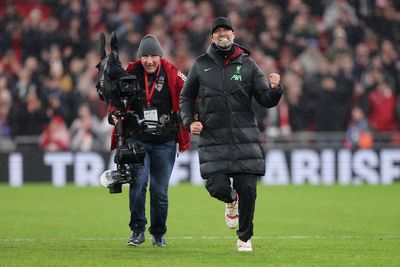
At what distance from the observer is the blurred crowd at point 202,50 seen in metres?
25.8

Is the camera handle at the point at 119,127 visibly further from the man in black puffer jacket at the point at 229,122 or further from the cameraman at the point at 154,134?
the man in black puffer jacket at the point at 229,122

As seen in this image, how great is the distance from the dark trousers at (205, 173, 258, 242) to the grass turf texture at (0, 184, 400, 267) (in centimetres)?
33

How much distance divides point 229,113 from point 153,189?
1.64 metres

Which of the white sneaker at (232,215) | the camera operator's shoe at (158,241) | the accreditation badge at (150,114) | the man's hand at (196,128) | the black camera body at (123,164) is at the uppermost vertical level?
the accreditation badge at (150,114)

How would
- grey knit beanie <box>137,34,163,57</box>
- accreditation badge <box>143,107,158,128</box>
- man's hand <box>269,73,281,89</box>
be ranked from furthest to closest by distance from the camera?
accreditation badge <box>143,107,158,128</box> < grey knit beanie <box>137,34,163,57</box> < man's hand <box>269,73,281,89</box>

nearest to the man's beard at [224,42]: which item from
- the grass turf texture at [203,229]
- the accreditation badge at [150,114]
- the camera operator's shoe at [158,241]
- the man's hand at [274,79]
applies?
the man's hand at [274,79]

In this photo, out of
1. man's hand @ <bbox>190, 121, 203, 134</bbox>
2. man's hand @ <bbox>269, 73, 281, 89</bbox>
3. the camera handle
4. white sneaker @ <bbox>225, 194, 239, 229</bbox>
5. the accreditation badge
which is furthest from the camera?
the accreditation badge

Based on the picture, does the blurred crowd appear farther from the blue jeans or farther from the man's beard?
the man's beard

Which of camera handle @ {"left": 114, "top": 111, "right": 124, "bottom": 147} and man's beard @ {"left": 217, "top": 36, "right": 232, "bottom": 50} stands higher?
man's beard @ {"left": 217, "top": 36, "right": 232, "bottom": 50}

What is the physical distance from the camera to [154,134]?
12.7 metres

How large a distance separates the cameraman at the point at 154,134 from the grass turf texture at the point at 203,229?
340 mm

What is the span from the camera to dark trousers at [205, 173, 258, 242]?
11.6m

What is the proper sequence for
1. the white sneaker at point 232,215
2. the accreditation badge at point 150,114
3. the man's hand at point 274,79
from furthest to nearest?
the accreditation badge at point 150,114, the white sneaker at point 232,215, the man's hand at point 274,79

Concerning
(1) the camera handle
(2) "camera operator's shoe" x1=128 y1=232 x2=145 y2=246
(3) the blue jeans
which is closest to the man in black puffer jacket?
(1) the camera handle
